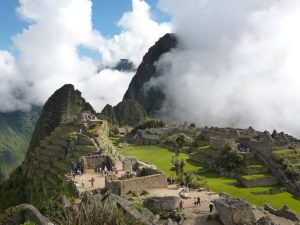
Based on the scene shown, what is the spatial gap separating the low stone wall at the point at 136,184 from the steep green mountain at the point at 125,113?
137m

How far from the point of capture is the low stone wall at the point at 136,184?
109ft

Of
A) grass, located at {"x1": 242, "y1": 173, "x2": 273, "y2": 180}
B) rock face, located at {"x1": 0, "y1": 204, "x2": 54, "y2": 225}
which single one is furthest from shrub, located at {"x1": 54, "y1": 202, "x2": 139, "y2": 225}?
grass, located at {"x1": 242, "y1": 173, "x2": 273, "y2": 180}

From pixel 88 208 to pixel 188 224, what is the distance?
34.7ft

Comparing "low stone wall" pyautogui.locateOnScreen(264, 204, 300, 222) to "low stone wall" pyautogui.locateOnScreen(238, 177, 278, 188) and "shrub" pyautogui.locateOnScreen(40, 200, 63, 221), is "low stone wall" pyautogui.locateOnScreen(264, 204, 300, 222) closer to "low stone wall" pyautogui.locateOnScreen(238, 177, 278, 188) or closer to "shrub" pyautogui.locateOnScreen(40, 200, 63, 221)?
"shrub" pyautogui.locateOnScreen(40, 200, 63, 221)

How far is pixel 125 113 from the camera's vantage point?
187 metres

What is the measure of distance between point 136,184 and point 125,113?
154m

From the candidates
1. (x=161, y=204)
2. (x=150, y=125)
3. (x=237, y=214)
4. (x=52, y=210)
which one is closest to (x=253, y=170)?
(x=161, y=204)

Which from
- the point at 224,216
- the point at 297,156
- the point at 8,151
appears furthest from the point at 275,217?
the point at 8,151

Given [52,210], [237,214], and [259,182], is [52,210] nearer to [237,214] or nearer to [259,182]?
[237,214]

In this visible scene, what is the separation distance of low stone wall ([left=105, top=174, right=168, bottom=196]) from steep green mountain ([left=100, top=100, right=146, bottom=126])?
448ft

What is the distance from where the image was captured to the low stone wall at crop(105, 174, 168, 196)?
3322 centimetres

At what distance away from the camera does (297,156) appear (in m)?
63.5

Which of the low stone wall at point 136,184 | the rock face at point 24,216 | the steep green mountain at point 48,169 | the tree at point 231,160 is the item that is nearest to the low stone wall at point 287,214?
the low stone wall at point 136,184

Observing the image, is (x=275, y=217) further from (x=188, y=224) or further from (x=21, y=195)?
(x=21, y=195)
